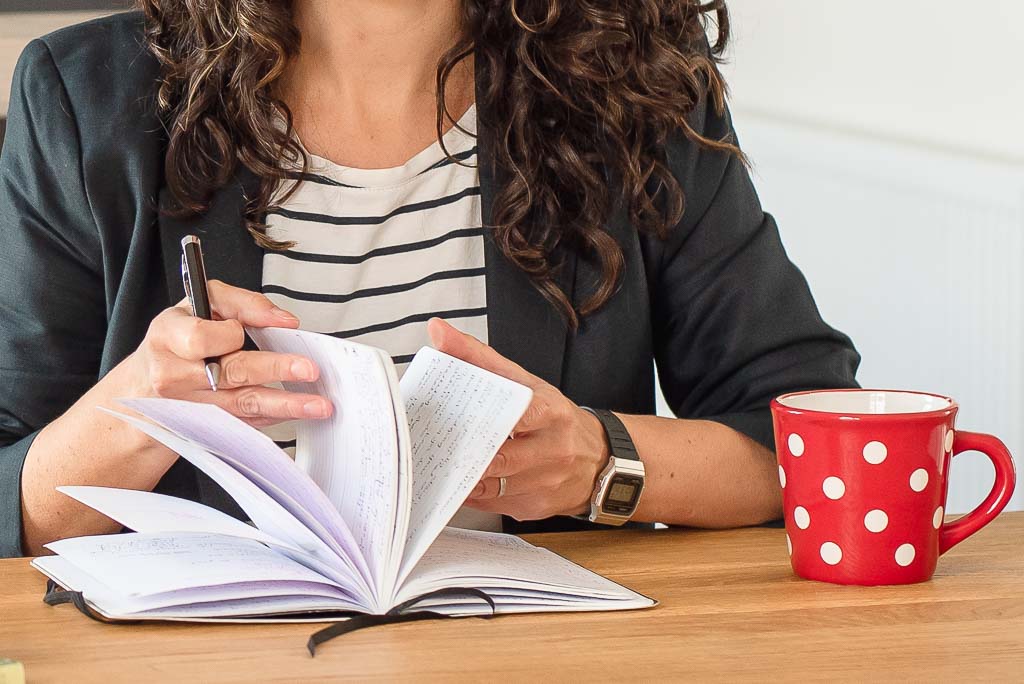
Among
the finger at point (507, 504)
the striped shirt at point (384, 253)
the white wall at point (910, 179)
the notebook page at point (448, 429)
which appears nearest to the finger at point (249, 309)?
the notebook page at point (448, 429)

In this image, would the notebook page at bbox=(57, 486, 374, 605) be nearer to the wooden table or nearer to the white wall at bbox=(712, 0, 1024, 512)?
the wooden table

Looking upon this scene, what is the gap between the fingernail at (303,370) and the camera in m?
0.76

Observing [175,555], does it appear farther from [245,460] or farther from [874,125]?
[874,125]

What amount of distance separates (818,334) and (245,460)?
634 mm

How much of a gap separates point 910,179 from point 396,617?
1943 millimetres

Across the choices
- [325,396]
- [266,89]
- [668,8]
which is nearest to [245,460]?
[325,396]

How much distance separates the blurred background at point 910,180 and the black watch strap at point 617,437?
155 cm

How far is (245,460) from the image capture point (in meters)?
0.75

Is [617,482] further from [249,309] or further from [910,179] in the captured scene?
[910,179]

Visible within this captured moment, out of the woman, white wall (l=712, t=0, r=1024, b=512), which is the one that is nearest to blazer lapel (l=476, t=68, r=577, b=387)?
the woman

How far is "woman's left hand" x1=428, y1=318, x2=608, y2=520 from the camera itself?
2.85 ft

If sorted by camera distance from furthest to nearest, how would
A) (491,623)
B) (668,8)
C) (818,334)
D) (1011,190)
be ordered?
(1011,190) < (668,8) < (818,334) < (491,623)

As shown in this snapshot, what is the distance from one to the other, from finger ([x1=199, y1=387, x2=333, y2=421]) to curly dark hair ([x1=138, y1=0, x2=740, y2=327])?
364mm

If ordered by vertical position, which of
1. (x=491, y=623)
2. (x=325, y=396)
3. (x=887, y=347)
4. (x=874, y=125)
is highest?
(x=874, y=125)
